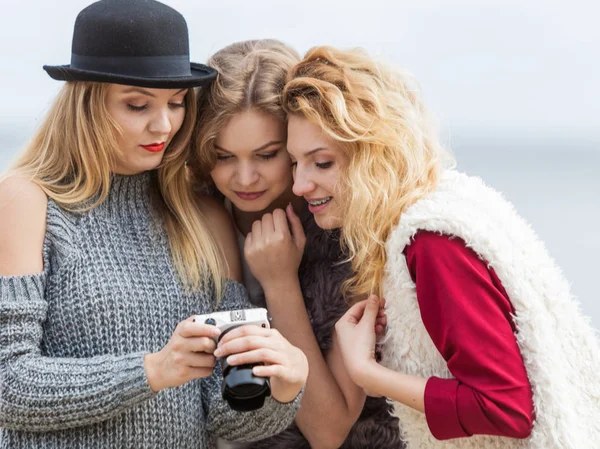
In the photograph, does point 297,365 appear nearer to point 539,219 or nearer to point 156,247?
point 156,247

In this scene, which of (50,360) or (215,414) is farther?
(215,414)

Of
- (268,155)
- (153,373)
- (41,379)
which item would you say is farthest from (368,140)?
(41,379)

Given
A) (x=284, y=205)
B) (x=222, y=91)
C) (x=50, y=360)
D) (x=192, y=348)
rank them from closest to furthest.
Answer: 1. (x=192, y=348)
2. (x=50, y=360)
3. (x=222, y=91)
4. (x=284, y=205)

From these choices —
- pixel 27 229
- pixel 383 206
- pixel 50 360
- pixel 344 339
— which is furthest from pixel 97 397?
pixel 383 206

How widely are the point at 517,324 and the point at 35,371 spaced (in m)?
0.95

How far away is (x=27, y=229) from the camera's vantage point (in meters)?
1.73

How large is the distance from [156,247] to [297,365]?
0.45m

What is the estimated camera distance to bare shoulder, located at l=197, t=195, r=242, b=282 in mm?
2104

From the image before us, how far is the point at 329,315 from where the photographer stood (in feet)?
6.91

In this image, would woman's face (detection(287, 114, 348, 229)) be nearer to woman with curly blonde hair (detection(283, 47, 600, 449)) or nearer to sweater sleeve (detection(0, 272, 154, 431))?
woman with curly blonde hair (detection(283, 47, 600, 449))

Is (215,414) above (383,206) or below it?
below

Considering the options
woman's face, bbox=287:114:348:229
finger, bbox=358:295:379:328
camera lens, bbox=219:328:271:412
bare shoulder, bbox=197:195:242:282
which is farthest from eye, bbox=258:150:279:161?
camera lens, bbox=219:328:271:412

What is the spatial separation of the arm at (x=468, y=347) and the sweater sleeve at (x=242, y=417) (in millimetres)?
312

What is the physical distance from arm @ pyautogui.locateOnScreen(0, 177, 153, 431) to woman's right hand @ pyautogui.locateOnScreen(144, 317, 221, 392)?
31mm
